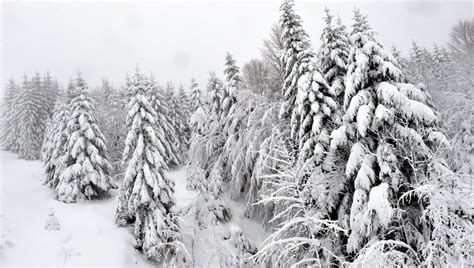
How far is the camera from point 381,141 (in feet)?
31.4

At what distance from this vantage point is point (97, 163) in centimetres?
2678

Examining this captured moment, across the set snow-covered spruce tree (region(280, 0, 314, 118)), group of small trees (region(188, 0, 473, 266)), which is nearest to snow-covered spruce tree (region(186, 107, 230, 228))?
group of small trees (region(188, 0, 473, 266))

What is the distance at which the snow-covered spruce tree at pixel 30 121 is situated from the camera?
4997cm

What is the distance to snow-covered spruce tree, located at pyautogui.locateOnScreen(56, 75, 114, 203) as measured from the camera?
25.8m

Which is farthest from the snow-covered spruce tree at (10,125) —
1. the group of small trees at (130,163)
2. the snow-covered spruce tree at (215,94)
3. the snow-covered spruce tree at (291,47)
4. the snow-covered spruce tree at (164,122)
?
the snow-covered spruce tree at (291,47)

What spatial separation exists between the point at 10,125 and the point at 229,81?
5126 cm

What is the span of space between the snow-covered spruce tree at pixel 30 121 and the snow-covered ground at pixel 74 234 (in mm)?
25207

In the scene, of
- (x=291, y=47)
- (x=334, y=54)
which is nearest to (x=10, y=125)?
(x=291, y=47)

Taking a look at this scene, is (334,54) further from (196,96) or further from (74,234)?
(196,96)

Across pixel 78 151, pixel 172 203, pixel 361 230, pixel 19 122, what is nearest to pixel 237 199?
pixel 172 203

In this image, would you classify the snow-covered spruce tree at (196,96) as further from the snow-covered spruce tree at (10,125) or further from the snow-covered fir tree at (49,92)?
the snow-covered spruce tree at (10,125)

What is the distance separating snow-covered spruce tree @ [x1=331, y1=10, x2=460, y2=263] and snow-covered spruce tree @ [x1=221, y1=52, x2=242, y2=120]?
553 inches

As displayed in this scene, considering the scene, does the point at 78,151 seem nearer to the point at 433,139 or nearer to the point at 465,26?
the point at 433,139

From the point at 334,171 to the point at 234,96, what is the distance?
13447 millimetres
